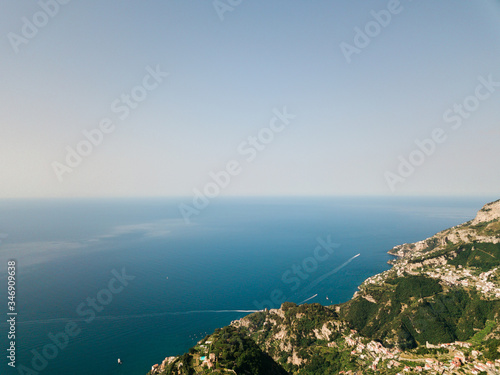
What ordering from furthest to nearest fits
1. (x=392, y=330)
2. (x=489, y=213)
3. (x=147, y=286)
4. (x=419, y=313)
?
(x=489, y=213) < (x=147, y=286) < (x=419, y=313) < (x=392, y=330)

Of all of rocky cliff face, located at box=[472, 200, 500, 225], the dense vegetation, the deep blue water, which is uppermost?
the deep blue water

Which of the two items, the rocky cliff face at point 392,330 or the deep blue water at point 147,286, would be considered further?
the deep blue water at point 147,286

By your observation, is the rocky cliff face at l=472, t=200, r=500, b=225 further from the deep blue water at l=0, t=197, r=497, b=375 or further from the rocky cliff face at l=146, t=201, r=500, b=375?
the deep blue water at l=0, t=197, r=497, b=375

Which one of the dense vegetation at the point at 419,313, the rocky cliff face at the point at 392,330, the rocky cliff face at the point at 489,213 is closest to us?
the rocky cliff face at the point at 392,330

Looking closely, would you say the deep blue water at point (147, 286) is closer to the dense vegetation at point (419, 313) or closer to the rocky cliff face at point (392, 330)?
the rocky cliff face at point (392, 330)

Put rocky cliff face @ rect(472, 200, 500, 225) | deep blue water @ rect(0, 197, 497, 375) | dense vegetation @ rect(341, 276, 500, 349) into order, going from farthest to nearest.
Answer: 1. rocky cliff face @ rect(472, 200, 500, 225)
2. deep blue water @ rect(0, 197, 497, 375)
3. dense vegetation @ rect(341, 276, 500, 349)

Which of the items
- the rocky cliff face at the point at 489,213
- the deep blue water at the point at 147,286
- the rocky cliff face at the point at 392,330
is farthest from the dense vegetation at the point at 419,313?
the rocky cliff face at the point at 489,213

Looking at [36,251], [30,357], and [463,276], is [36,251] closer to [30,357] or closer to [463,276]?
[30,357]

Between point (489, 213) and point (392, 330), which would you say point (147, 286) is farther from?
point (489, 213)

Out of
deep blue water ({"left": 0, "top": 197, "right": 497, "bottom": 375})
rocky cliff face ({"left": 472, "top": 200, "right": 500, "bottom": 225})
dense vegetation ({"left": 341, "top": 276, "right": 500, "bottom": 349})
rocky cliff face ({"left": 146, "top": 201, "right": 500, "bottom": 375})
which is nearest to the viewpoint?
rocky cliff face ({"left": 146, "top": 201, "right": 500, "bottom": 375})

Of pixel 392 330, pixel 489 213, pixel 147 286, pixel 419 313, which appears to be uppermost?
pixel 147 286

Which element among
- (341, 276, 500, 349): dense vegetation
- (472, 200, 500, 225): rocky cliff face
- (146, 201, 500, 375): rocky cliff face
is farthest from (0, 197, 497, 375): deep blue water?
(472, 200, 500, 225): rocky cliff face

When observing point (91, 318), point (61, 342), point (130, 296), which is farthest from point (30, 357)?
point (130, 296)

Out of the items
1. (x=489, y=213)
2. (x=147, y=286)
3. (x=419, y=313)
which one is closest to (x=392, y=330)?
(x=419, y=313)
